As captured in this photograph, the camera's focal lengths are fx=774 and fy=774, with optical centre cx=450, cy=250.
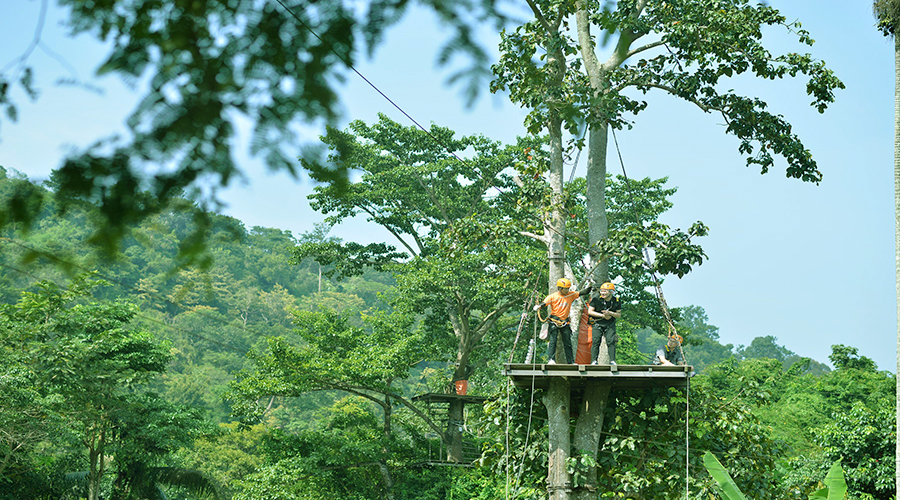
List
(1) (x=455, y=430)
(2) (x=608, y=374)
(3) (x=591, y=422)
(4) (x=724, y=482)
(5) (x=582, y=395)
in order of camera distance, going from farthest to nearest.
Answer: (1) (x=455, y=430)
(5) (x=582, y=395)
(3) (x=591, y=422)
(2) (x=608, y=374)
(4) (x=724, y=482)

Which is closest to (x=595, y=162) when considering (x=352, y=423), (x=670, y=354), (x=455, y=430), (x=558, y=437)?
(x=670, y=354)

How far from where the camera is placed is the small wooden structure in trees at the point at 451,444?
62.7ft

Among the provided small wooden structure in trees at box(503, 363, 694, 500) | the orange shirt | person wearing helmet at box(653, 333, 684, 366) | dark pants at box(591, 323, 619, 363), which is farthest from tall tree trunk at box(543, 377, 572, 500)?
person wearing helmet at box(653, 333, 684, 366)

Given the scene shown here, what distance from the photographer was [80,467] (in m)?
19.6

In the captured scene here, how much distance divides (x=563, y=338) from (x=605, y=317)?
23.6 inches

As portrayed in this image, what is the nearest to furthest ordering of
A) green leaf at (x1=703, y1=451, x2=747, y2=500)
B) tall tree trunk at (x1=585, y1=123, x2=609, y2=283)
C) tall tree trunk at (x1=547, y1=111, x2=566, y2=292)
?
green leaf at (x1=703, y1=451, x2=747, y2=500)
tall tree trunk at (x1=547, y1=111, x2=566, y2=292)
tall tree trunk at (x1=585, y1=123, x2=609, y2=283)

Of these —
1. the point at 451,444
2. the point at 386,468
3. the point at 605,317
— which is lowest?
the point at 386,468

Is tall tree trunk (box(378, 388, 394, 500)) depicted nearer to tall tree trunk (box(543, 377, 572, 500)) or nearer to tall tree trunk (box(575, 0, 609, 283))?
tall tree trunk (box(543, 377, 572, 500))

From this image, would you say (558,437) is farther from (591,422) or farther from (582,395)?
(582,395)

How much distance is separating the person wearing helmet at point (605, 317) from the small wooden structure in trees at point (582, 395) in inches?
13.4

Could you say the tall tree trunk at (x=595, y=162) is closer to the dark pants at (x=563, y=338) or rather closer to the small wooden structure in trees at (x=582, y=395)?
the dark pants at (x=563, y=338)

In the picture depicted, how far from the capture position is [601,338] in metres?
9.46

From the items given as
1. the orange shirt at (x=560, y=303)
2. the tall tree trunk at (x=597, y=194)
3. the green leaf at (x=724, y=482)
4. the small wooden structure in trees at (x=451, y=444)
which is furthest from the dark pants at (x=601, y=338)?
the small wooden structure in trees at (x=451, y=444)

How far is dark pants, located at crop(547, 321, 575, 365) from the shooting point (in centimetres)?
936
